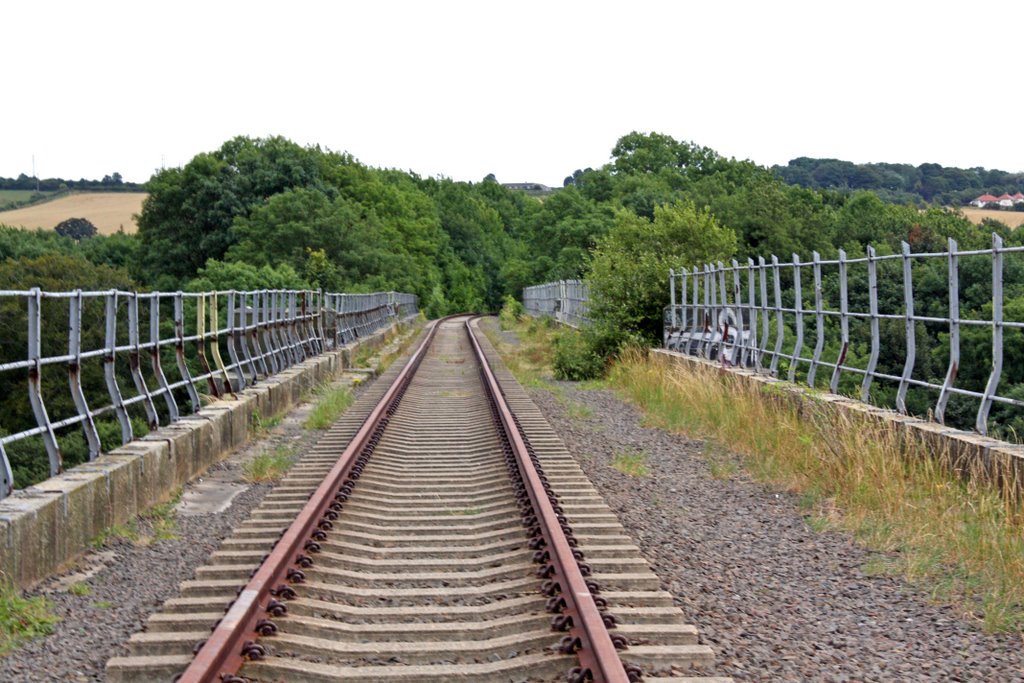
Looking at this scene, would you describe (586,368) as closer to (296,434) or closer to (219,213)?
(296,434)

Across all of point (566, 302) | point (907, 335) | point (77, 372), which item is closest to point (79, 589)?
point (77, 372)

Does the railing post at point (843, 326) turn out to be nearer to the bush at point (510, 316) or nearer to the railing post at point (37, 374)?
the railing post at point (37, 374)

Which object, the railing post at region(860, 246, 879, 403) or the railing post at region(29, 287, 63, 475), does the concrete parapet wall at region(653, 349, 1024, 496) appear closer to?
the railing post at region(860, 246, 879, 403)

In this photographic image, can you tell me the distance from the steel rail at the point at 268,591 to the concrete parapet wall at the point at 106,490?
4.38 ft

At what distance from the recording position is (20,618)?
18.6 ft

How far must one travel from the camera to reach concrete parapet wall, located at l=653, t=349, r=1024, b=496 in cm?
764

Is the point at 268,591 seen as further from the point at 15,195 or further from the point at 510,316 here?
the point at 15,195

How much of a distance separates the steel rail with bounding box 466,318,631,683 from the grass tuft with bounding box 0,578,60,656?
2.57 meters

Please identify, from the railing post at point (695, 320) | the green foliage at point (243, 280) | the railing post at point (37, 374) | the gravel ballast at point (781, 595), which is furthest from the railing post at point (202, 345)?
the green foliage at point (243, 280)

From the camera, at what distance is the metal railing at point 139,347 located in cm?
813

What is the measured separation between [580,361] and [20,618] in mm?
17216

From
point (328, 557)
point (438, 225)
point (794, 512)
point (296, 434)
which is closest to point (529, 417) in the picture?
point (296, 434)

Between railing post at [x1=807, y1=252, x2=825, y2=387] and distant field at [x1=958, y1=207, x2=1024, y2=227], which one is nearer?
railing post at [x1=807, y1=252, x2=825, y2=387]

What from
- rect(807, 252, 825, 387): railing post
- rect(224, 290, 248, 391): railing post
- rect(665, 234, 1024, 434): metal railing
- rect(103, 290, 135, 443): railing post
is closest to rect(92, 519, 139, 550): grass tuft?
rect(103, 290, 135, 443): railing post
